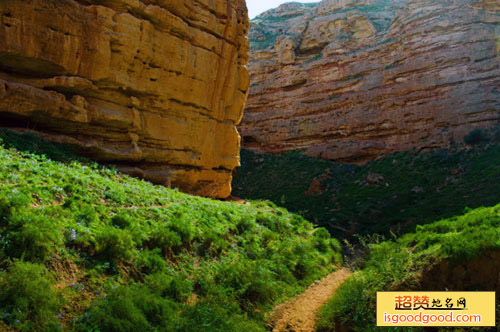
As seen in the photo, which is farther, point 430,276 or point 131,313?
point 430,276

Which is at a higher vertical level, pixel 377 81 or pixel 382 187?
pixel 377 81

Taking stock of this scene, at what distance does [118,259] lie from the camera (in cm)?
740

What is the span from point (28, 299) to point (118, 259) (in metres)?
2.38

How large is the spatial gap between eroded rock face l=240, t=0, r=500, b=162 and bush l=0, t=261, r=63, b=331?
38854 millimetres

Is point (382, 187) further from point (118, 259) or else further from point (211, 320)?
point (118, 259)

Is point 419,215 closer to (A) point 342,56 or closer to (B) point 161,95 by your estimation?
(B) point 161,95

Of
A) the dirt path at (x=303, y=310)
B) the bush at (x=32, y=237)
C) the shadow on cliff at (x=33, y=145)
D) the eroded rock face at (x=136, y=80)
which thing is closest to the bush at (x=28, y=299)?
the bush at (x=32, y=237)

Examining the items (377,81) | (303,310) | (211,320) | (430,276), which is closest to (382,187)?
(377,81)

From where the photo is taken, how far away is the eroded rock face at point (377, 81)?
36.4 metres

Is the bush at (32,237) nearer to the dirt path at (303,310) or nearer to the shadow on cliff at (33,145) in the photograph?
the dirt path at (303,310)

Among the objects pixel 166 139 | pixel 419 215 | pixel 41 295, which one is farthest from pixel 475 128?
pixel 41 295

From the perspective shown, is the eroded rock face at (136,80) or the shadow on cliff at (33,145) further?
the eroded rock face at (136,80)

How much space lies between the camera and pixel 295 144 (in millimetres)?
47656

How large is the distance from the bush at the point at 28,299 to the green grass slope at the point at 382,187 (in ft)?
66.1
